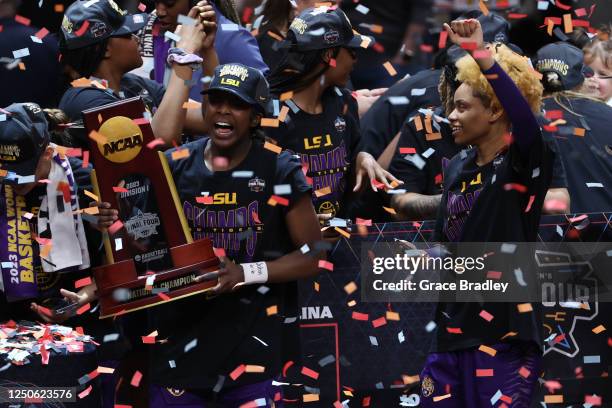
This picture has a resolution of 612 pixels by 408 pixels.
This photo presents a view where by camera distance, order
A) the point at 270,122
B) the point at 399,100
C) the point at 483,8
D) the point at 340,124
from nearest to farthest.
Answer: the point at 270,122 → the point at 340,124 → the point at 399,100 → the point at 483,8

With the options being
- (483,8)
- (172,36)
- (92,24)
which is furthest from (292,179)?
(483,8)

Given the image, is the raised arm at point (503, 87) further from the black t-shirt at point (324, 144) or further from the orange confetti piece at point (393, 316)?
the orange confetti piece at point (393, 316)

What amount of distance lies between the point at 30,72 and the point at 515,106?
3374mm

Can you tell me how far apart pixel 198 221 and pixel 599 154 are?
2.87m

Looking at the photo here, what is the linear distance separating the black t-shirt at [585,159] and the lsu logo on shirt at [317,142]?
4.51 feet

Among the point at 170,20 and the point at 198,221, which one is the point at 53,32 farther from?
the point at 198,221

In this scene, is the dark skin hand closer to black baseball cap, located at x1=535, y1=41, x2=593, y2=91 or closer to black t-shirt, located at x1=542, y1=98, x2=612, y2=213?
black t-shirt, located at x1=542, y1=98, x2=612, y2=213

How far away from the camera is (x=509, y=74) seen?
6668mm

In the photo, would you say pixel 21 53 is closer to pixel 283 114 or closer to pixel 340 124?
pixel 283 114

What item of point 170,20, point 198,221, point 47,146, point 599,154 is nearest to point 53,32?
point 170,20

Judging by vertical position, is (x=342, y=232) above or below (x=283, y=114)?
below

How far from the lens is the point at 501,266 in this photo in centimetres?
667

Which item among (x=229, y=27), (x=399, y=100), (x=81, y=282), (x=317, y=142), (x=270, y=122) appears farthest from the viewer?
(x=399, y=100)

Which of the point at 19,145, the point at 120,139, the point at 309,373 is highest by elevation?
the point at 120,139
